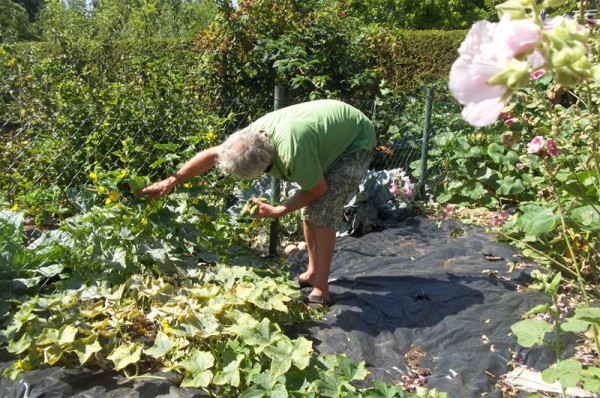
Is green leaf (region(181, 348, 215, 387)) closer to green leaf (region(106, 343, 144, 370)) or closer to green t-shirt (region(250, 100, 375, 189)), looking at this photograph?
green leaf (region(106, 343, 144, 370))

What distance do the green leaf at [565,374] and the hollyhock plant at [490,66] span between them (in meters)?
1.28

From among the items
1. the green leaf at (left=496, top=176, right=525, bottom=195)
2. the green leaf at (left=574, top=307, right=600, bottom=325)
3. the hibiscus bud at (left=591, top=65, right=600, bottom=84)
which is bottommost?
the green leaf at (left=496, top=176, right=525, bottom=195)

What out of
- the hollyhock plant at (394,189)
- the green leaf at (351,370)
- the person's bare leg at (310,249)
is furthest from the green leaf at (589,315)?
the hollyhock plant at (394,189)

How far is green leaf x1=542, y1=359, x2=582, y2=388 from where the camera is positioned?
1.70 metres

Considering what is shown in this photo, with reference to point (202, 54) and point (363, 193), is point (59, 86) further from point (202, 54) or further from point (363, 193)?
point (363, 193)

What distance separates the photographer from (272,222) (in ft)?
12.4

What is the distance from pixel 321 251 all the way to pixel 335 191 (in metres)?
0.35

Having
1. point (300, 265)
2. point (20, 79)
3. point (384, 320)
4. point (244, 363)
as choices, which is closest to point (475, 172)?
point (300, 265)

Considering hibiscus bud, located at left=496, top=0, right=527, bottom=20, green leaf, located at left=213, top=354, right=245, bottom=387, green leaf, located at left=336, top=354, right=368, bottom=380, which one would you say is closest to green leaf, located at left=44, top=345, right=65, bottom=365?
green leaf, located at left=213, top=354, right=245, bottom=387

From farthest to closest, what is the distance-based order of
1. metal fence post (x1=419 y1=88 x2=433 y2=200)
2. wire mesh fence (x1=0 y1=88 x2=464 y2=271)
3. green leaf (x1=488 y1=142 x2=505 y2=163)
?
metal fence post (x1=419 y1=88 x2=433 y2=200) < green leaf (x1=488 y1=142 x2=505 y2=163) < wire mesh fence (x1=0 y1=88 x2=464 y2=271)

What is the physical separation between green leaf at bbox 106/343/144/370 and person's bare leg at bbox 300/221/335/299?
113 centimetres

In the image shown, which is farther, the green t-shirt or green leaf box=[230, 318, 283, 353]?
the green t-shirt

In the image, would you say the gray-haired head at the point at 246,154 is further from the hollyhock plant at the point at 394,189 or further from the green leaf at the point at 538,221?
the hollyhock plant at the point at 394,189

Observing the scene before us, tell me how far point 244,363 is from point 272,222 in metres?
1.73
